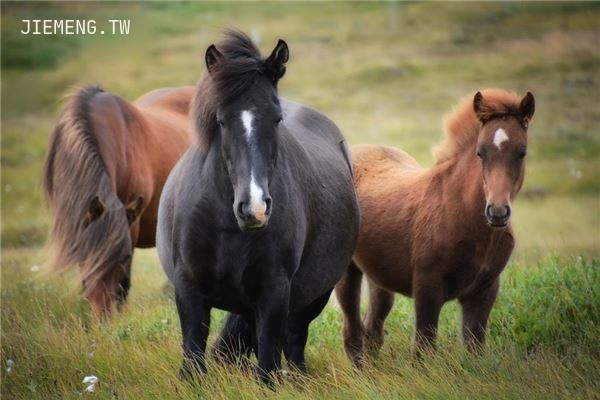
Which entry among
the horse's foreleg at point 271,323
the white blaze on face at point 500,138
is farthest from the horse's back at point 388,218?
the horse's foreleg at point 271,323

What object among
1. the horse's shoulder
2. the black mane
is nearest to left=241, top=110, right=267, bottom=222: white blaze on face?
the black mane

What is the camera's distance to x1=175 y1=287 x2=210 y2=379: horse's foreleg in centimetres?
479

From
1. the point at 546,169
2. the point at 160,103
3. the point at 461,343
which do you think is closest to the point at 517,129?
the point at 461,343

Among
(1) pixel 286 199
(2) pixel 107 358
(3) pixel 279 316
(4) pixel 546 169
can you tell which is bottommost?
(4) pixel 546 169

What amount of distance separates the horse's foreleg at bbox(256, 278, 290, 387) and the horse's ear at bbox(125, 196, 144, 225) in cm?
321

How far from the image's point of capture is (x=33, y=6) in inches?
1533

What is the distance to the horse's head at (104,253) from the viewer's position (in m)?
6.96

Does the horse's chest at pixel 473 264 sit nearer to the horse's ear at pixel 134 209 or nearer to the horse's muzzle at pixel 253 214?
the horse's muzzle at pixel 253 214

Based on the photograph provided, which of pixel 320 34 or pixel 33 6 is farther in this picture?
pixel 320 34

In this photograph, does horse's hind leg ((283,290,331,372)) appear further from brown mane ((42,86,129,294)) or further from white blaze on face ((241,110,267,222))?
Result: brown mane ((42,86,129,294))

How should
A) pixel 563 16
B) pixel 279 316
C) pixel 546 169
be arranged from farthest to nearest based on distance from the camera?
pixel 563 16 → pixel 546 169 → pixel 279 316

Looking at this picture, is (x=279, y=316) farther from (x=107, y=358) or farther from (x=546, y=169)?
Result: (x=546, y=169)

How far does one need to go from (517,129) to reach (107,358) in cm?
298

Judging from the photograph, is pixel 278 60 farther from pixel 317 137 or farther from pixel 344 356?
pixel 344 356
